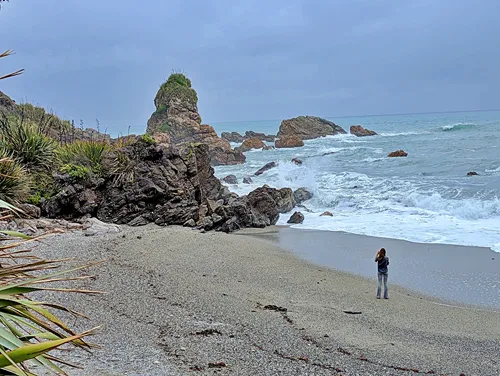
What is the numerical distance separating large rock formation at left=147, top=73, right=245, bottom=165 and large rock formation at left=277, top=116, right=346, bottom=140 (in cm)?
2523

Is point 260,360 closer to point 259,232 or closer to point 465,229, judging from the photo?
point 259,232

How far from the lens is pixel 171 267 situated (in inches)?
354

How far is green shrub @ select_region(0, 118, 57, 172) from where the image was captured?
12156 mm

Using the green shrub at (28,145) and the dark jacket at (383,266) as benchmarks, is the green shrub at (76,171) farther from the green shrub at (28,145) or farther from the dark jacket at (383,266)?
the dark jacket at (383,266)

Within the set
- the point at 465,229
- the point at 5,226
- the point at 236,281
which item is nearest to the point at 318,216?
the point at 465,229

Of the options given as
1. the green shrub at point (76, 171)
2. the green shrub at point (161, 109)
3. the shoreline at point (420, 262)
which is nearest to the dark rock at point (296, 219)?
the shoreline at point (420, 262)

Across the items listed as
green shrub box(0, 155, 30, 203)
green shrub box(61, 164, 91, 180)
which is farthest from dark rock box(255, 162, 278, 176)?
green shrub box(0, 155, 30, 203)

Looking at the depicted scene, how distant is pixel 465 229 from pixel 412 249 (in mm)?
3176

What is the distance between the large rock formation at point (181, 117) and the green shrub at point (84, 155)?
1046 inches

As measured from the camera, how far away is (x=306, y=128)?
71.6 m

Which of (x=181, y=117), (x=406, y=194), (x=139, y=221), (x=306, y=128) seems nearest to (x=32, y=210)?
(x=139, y=221)

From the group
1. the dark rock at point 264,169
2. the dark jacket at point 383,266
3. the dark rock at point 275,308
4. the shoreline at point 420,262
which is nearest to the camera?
the dark rock at point 275,308

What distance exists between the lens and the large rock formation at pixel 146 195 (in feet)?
41.9

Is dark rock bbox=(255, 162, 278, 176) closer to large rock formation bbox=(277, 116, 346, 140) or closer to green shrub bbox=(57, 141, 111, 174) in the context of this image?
green shrub bbox=(57, 141, 111, 174)
